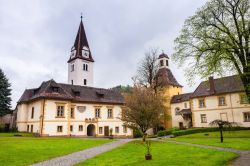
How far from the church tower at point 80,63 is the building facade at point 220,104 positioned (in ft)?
85.0

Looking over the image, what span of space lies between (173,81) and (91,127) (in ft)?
90.6

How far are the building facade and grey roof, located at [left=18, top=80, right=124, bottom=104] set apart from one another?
51.4 feet

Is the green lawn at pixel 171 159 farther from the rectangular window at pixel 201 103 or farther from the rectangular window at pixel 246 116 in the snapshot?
the rectangular window at pixel 201 103

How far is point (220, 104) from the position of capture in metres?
41.1

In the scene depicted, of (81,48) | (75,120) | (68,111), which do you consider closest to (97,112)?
(75,120)

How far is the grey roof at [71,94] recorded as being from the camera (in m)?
34.8

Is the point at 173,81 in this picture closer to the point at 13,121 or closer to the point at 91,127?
the point at 91,127

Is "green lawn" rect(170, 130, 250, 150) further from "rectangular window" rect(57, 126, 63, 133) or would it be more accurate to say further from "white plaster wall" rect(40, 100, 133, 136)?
"rectangular window" rect(57, 126, 63, 133)

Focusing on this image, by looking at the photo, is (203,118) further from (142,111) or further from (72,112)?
(142,111)

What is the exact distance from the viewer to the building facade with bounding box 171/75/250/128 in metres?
38.2

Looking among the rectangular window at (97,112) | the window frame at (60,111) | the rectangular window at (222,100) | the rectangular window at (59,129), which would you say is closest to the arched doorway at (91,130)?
the rectangular window at (97,112)

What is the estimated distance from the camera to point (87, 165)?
11.4 metres

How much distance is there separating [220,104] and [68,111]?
27.5m

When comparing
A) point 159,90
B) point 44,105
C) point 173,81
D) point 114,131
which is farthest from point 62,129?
point 173,81
